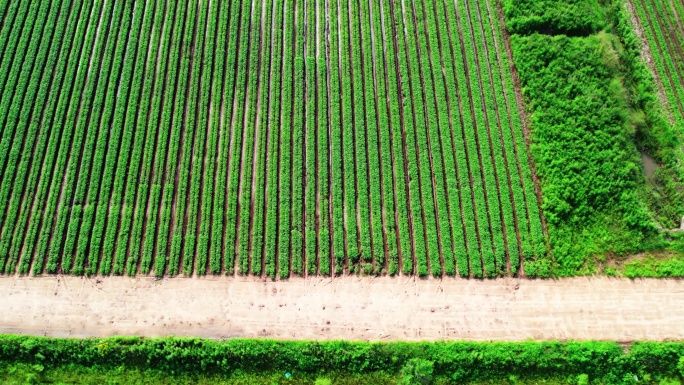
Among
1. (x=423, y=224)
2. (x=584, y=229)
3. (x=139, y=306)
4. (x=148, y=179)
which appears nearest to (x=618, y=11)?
(x=584, y=229)

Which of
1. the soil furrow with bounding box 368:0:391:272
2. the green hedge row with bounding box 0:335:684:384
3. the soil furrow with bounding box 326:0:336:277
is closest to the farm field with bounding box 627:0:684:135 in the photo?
the green hedge row with bounding box 0:335:684:384

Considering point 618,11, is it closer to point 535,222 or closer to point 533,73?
point 533,73

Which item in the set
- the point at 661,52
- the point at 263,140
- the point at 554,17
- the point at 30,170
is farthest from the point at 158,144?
the point at 661,52

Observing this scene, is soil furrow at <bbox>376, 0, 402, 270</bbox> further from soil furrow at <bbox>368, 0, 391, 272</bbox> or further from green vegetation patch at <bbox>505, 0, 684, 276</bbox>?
green vegetation patch at <bbox>505, 0, 684, 276</bbox>

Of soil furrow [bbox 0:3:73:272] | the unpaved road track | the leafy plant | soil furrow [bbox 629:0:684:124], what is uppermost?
soil furrow [bbox 629:0:684:124]

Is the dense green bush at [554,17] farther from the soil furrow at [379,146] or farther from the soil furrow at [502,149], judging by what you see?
the soil furrow at [379,146]
